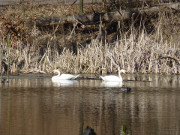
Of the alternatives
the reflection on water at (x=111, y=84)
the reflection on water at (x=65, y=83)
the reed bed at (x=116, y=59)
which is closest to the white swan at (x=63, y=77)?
the reflection on water at (x=65, y=83)

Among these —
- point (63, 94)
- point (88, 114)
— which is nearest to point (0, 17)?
point (63, 94)

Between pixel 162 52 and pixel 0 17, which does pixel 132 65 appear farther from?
pixel 0 17

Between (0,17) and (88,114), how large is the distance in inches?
1001

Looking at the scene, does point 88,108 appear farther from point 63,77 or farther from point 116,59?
point 116,59

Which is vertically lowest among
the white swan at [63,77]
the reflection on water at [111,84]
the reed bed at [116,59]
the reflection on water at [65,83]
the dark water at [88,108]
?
the dark water at [88,108]

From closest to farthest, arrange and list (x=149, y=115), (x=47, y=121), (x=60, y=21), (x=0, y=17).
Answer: (x=47, y=121) < (x=149, y=115) < (x=60, y=21) < (x=0, y=17)

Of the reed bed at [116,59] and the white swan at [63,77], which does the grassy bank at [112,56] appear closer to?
the reed bed at [116,59]

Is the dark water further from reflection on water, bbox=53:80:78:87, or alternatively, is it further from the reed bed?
the reed bed

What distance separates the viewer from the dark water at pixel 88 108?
11.4m

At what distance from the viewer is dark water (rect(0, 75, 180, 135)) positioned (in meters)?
11.4

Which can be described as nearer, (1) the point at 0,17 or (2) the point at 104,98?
(2) the point at 104,98

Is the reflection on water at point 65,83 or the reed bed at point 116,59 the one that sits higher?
the reed bed at point 116,59

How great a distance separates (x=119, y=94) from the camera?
60.0ft

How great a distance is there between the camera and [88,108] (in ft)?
48.0
